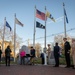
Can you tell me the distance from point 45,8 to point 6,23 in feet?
23.5

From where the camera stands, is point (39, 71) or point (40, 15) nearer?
point (39, 71)

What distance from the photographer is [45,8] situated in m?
32.2

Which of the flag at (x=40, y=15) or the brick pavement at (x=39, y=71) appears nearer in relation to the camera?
the brick pavement at (x=39, y=71)

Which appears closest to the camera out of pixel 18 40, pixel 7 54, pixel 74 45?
pixel 74 45

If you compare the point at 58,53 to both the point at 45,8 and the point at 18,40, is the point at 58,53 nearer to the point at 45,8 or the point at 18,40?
the point at 45,8

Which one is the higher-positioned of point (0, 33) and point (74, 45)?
point (0, 33)

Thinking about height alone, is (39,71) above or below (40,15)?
below

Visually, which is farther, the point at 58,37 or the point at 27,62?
the point at 58,37

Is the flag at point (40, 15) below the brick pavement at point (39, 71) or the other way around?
the other way around

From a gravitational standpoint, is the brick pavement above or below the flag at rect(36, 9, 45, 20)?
below

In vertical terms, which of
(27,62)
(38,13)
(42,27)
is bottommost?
(27,62)

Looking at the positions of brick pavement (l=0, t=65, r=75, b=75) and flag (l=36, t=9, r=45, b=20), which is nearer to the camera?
brick pavement (l=0, t=65, r=75, b=75)

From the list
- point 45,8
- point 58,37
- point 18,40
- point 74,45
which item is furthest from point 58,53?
point 58,37

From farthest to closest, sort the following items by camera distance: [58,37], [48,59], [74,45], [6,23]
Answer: [58,37] < [6,23] < [48,59] < [74,45]
